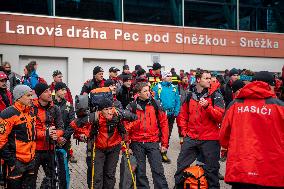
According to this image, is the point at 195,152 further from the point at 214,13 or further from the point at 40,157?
the point at 214,13

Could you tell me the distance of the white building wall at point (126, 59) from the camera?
17438 mm

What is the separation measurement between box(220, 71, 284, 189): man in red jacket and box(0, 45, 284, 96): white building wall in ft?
44.4

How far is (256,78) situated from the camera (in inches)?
213

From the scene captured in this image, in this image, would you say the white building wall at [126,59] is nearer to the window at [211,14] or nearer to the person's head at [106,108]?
the window at [211,14]

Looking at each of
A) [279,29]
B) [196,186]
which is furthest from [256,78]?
[279,29]

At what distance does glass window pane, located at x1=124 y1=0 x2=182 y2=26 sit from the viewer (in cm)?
1991

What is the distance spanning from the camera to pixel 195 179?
7086mm

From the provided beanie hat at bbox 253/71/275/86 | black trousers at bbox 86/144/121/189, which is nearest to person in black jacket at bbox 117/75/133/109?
black trousers at bbox 86/144/121/189

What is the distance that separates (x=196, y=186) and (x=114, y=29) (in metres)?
13.0

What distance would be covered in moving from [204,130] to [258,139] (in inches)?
93.4

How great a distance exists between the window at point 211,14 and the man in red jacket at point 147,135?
1376 cm

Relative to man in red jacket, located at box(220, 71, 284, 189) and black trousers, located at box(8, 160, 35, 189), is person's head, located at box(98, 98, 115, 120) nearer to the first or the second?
black trousers, located at box(8, 160, 35, 189)

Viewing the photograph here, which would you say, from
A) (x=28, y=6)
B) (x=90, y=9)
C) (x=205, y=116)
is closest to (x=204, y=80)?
(x=205, y=116)

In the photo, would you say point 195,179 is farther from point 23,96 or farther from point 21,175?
point 23,96
